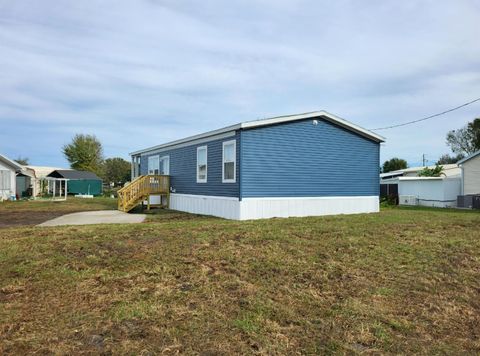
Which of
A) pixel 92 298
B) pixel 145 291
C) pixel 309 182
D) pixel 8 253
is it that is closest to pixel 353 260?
pixel 145 291

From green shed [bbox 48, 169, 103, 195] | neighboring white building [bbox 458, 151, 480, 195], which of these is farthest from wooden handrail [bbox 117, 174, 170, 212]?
green shed [bbox 48, 169, 103, 195]

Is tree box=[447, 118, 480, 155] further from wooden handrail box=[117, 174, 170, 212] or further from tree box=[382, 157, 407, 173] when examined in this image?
wooden handrail box=[117, 174, 170, 212]

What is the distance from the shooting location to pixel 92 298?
4598mm

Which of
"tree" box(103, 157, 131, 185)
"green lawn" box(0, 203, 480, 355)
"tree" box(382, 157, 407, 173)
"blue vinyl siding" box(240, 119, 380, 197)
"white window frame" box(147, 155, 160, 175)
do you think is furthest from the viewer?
"tree" box(103, 157, 131, 185)

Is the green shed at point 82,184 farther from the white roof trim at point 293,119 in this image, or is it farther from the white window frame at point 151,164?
the white roof trim at point 293,119

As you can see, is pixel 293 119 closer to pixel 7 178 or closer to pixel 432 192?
pixel 432 192

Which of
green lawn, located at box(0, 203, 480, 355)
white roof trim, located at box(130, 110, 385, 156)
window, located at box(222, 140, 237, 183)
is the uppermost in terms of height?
white roof trim, located at box(130, 110, 385, 156)

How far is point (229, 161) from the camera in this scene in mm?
13547

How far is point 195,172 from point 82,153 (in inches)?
1550

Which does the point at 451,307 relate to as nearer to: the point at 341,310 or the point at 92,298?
the point at 341,310

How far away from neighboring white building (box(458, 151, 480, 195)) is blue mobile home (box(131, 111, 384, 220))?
11.1 m

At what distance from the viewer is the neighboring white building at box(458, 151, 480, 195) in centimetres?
2353

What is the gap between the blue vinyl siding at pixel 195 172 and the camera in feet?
44.6

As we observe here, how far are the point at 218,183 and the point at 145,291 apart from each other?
9.40 metres
